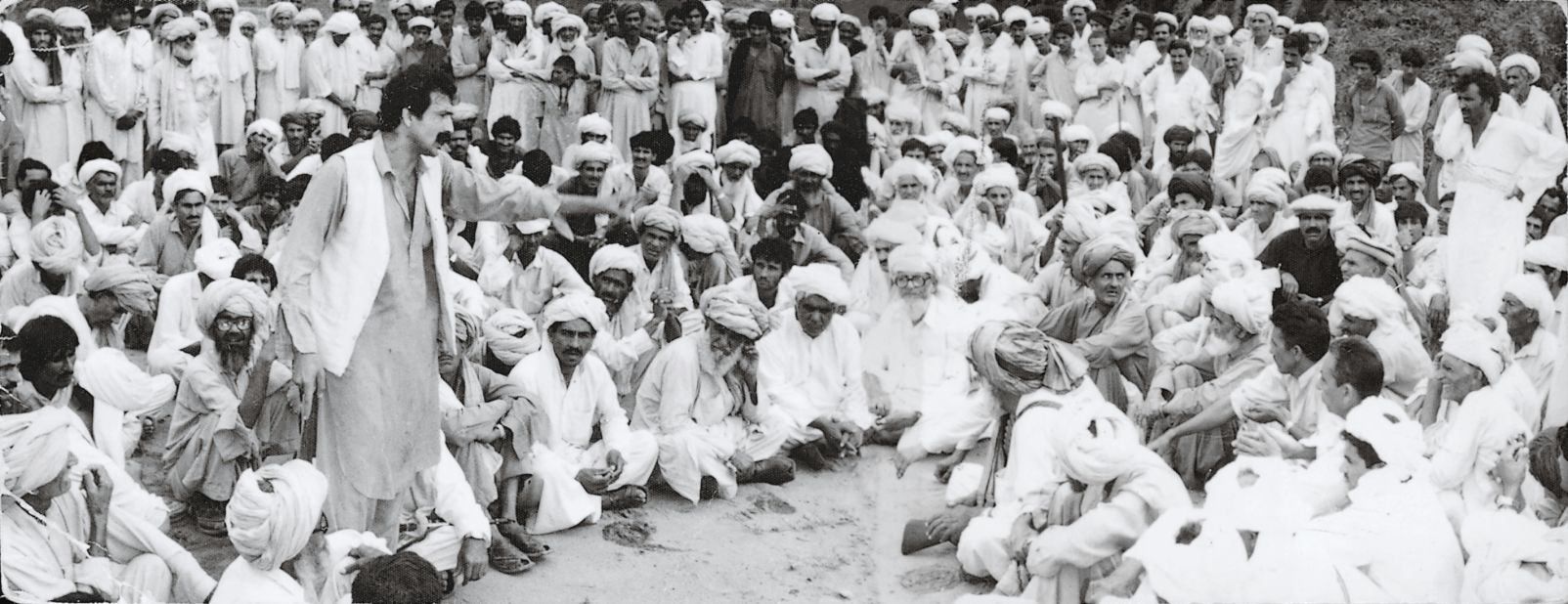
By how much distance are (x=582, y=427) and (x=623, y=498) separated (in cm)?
32

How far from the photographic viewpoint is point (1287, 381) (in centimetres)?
595

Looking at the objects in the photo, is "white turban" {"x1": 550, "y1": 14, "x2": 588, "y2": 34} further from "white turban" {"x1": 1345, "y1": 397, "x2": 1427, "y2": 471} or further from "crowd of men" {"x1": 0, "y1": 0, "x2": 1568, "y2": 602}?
"white turban" {"x1": 1345, "y1": 397, "x2": 1427, "y2": 471}

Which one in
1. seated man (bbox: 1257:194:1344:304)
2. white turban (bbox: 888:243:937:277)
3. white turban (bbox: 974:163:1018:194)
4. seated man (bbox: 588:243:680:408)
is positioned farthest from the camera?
white turban (bbox: 974:163:1018:194)

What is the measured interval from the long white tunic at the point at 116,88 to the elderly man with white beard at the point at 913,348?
613 cm

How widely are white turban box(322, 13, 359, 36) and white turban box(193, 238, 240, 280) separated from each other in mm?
4979

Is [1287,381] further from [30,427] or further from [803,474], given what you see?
[30,427]

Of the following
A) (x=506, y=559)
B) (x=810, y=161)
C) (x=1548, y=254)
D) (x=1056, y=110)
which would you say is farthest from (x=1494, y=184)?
(x=506, y=559)

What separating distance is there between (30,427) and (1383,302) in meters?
4.76

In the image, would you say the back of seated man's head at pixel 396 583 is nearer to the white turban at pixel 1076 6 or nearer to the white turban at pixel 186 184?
the white turban at pixel 186 184

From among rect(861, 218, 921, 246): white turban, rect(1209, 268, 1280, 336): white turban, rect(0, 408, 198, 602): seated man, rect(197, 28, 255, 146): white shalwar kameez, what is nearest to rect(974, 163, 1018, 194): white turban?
rect(861, 218, 921, 246): white turban

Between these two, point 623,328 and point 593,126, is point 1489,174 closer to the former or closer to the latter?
point 623,328

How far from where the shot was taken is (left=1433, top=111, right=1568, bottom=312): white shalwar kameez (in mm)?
8133

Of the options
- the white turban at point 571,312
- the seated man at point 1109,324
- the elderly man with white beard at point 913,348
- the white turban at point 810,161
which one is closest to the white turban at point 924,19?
the white turban at point 810,161

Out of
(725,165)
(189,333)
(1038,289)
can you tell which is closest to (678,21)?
(725,165)
